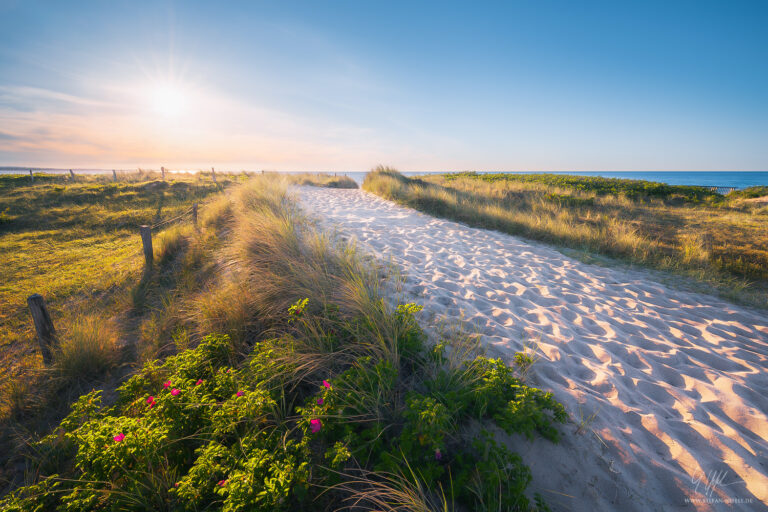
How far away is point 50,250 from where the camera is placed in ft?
26.4

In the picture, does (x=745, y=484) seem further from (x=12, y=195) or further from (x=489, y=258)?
(x=12, y=195)

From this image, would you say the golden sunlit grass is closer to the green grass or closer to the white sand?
the green grass

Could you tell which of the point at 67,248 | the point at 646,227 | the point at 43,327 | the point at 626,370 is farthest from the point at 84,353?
the point at 646,227

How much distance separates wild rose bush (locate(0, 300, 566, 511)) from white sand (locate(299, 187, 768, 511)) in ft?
1.14

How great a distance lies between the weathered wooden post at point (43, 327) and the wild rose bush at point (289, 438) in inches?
58.6

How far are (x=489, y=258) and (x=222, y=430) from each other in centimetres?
504

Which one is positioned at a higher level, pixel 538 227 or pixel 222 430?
pixel 538 227

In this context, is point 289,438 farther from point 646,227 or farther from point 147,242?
point 646,227

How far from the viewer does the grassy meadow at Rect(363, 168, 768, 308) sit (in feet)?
16.0

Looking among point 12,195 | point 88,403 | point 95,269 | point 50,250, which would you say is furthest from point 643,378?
point 12,195

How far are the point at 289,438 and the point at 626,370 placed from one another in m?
3.02

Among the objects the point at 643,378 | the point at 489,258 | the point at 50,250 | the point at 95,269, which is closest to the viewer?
the point at 643,378
